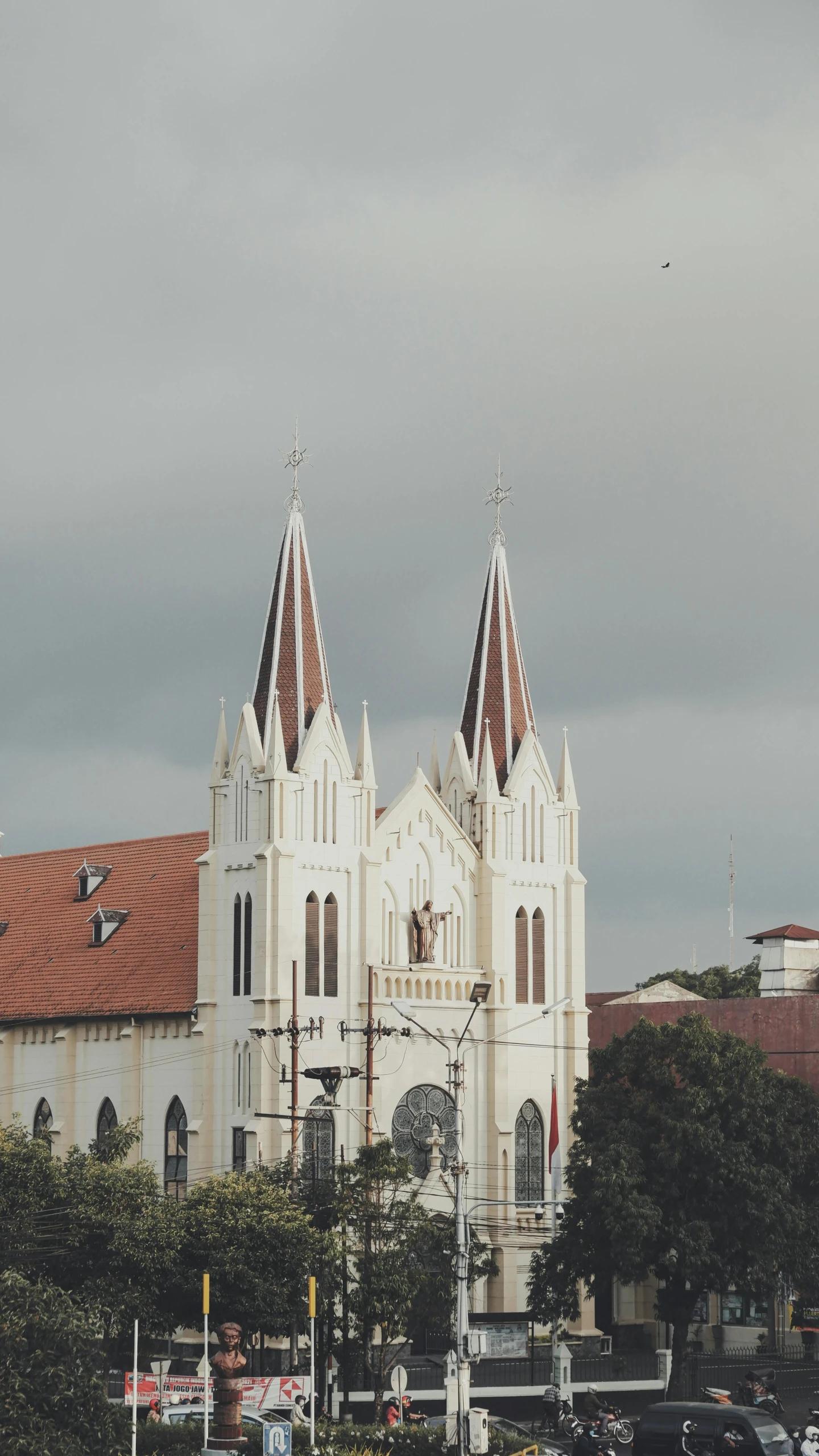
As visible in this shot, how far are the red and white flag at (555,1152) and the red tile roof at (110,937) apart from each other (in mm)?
11818

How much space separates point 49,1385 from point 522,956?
136ft

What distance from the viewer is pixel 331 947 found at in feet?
213

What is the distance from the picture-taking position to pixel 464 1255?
133 ft

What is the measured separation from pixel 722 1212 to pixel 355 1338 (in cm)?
1058

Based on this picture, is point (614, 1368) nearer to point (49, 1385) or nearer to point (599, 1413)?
point (599, 1413)

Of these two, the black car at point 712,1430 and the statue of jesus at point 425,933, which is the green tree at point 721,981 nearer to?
the statue of jesus at point 425,933

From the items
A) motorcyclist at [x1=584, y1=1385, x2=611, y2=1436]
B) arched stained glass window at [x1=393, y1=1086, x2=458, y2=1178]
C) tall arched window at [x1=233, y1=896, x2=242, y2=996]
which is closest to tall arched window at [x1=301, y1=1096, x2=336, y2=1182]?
arched stained glass window at [x1=393, y1=1086, x2=458, y2=1178]

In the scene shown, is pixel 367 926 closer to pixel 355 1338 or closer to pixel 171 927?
pixel 171 927

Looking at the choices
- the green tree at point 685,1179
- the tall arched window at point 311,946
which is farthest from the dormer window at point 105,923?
the green tree at point 685,1179

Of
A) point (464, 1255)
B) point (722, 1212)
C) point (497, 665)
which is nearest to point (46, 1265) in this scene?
point (464, 1255)

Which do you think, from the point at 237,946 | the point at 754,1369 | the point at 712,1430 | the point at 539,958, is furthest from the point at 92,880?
the point at 712,1430

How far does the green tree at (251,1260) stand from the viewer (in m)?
50.2

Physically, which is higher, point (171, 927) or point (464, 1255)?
point (171, 927)

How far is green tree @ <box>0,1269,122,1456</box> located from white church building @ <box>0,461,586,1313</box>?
97.6 feet
